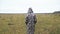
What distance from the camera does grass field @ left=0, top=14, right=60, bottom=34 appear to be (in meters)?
20.0

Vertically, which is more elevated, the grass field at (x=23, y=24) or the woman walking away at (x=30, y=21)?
the woman walking away at (x=30, y=21)

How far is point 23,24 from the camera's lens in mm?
21250

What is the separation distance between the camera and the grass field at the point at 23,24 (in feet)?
65.7

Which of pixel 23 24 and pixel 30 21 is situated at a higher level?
pixel 30 21

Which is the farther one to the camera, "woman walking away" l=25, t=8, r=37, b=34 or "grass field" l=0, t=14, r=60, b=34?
"grass field" l=0, t=14, r=60, b=34

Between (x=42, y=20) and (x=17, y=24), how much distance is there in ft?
8.22

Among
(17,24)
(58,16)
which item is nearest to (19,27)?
(17,24)

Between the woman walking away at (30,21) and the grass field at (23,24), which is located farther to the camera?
the grass field at (23,24)

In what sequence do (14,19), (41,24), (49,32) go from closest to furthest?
(49,32) → (41,24) → (14,19)

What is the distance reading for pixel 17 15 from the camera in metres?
24.2

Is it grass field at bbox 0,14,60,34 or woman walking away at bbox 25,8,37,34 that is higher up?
woman walking away at bbox 25,8,37,34

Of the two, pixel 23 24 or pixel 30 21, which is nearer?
pixel 30 21

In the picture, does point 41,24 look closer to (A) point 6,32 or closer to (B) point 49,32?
(B) point 49,32

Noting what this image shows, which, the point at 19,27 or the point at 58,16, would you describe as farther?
the point at 58,16
